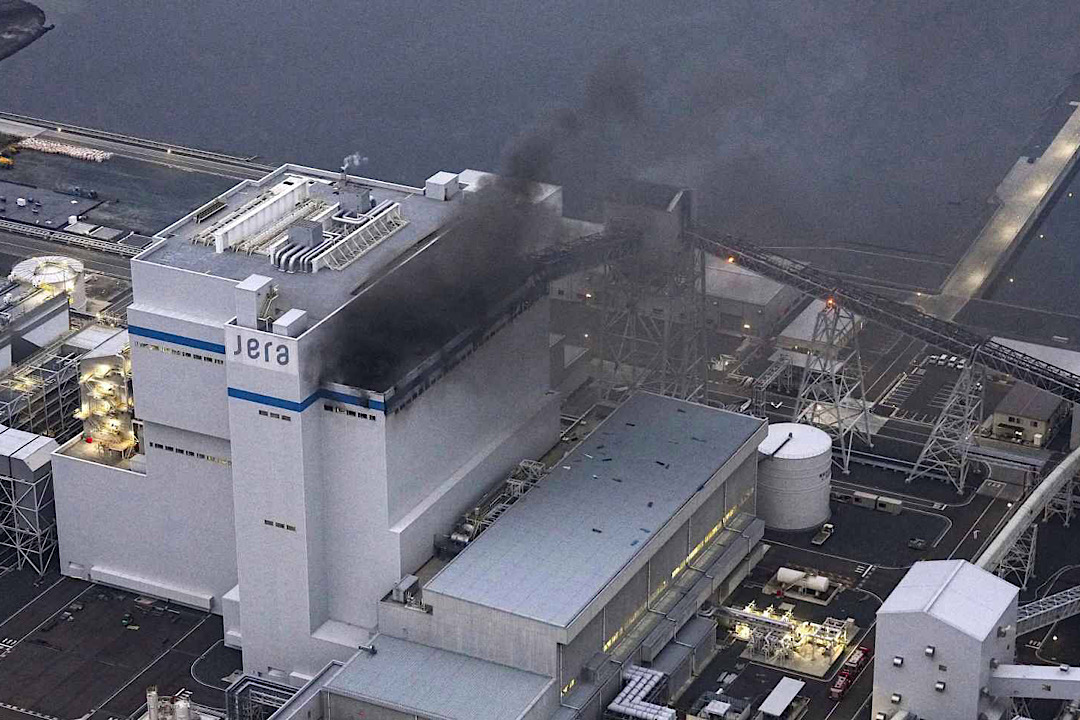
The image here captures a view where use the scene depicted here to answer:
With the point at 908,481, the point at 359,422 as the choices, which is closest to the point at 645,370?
the point at 908,481

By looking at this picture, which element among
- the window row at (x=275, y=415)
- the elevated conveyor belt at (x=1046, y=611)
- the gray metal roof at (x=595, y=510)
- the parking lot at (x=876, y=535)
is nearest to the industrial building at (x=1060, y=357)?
the parking lot at (x=876, y=535)

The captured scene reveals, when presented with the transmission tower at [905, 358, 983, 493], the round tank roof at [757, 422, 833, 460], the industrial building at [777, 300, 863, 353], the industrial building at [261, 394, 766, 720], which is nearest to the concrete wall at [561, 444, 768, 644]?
the industrial building at [261, 394, 766, 720]

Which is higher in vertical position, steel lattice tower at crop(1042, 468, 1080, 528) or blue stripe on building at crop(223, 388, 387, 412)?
blue stripe on building at crop(223, 388, 387, 412)

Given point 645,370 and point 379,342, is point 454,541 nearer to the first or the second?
point 379,342

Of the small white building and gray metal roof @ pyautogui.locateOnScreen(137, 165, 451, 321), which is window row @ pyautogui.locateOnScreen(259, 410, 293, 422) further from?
the small white building

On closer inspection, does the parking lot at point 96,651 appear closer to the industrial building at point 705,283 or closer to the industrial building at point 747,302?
the industrial building at point 705,283
